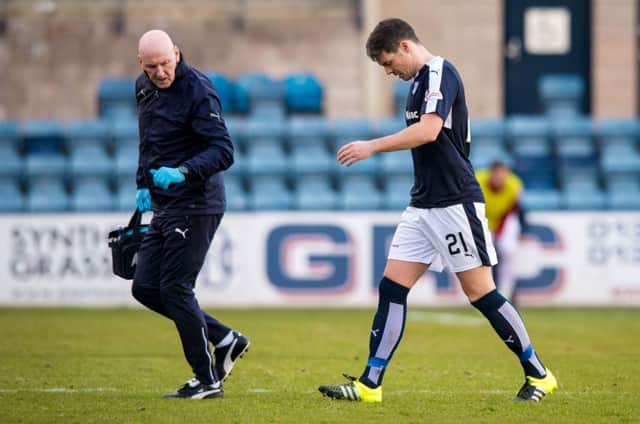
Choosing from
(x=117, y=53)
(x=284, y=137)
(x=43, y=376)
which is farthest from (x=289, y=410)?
(x=117, y=53)

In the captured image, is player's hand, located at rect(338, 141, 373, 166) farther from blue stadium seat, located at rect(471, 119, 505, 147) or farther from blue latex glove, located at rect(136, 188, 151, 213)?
blue stadium seat, located at rect(471, 119, 505, 147)

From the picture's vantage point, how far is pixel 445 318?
14.3m

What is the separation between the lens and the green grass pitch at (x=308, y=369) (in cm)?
687

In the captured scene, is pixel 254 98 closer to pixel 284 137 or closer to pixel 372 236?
pixel 284 137

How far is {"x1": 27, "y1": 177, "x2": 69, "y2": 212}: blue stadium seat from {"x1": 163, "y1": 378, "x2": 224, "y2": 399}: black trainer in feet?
32.4

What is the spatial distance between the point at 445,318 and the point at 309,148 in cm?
451

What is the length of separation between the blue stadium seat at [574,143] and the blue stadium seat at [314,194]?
3403 millimetres

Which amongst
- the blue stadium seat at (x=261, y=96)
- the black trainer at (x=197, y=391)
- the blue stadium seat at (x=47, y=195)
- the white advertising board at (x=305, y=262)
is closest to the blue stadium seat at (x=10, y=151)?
the blue stadium seat at (x=47, y=195)

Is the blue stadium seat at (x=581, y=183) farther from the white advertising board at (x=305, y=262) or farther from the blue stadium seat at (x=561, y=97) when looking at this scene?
the white advertising board at (x=305, y=262)

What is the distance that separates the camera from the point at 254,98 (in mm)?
18234

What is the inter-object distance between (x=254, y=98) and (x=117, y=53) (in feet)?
7.64

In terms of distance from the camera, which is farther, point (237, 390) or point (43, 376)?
point (43, 376)

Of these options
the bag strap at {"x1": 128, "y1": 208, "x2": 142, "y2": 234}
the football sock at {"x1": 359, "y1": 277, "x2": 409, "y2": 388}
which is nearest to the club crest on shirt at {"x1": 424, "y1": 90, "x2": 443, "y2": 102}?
the football sock at {"x1": 359, "y1": 277, "x2": 409, "y2": 388}

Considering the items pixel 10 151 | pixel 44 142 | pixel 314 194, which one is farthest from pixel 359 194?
pixel 10 151
